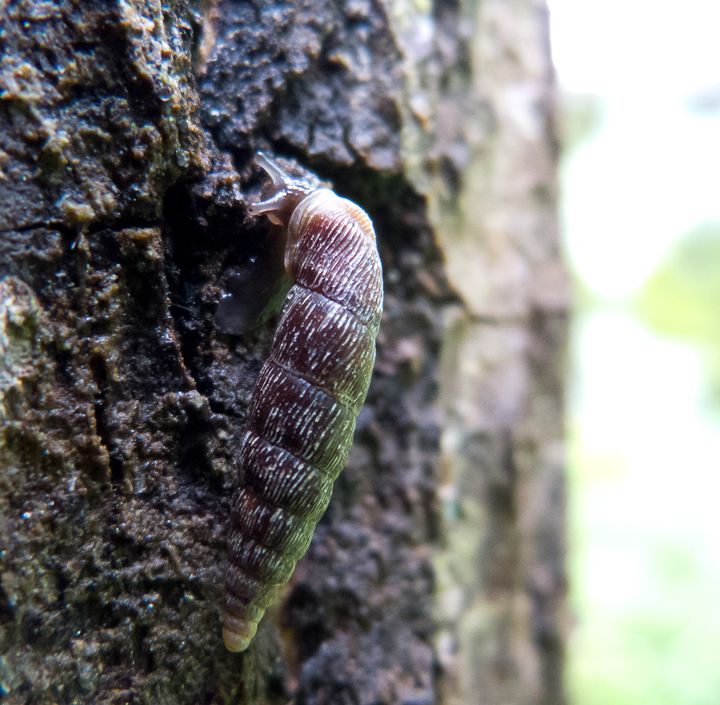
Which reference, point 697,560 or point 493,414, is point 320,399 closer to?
point 493,414

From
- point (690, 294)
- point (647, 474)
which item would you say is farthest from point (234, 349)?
point (690, 294)

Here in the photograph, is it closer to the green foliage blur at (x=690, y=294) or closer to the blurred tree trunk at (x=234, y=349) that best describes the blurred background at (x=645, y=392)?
the green foliage blur at (x=690, y=294)

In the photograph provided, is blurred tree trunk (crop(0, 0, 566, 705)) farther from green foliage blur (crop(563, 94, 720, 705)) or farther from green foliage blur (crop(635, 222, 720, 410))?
green foliage blur (crop(635, 222, 720, 410))

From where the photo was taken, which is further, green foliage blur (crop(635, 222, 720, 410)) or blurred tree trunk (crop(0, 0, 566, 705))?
green foliage blur (crop(635, 222, 720, 410))

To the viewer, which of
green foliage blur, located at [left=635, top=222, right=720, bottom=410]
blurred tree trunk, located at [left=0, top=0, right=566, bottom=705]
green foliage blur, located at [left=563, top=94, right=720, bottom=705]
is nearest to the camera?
blurred tree trunk, located at [left=0, top=0, right=566, bottom=705]

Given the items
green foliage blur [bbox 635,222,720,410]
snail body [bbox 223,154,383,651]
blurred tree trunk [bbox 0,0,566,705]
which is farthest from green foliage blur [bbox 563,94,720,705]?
snail body [bbox 223,154,383,651]

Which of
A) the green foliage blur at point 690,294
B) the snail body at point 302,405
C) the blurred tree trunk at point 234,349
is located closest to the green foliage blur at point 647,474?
the green foliage blur at point 690,294

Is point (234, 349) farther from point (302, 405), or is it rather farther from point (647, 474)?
point (647, 474)

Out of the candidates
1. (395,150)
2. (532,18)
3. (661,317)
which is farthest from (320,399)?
(661,317)
